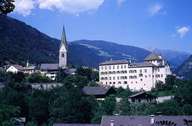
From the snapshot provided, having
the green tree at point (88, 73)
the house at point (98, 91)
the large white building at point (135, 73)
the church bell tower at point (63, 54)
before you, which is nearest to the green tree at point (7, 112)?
the house at point (98, 91)

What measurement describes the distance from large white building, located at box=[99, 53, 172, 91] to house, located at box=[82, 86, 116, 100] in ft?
66.2

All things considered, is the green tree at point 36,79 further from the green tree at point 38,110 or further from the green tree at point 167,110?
the green tree at point 167,110

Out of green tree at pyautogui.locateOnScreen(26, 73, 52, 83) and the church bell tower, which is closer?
green tree at pyautogui.locateOnScreen(26, 73, 52, 83)

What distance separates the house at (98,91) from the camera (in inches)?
3765

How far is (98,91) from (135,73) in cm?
2502

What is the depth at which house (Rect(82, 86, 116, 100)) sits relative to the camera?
95625 mm

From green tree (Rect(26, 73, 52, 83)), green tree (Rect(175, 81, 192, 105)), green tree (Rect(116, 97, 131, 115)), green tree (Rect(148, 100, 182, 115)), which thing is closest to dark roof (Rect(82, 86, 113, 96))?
green tree (Rect(26, 73, 52, 83))

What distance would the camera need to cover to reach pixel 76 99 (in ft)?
232

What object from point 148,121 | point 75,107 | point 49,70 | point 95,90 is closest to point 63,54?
point 49,70

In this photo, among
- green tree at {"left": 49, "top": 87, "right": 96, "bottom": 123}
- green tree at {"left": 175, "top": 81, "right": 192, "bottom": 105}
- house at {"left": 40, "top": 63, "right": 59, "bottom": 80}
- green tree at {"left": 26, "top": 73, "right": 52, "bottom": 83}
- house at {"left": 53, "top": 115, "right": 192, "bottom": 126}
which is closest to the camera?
house at {"left": 53, "top": 115, "right": 192, "bottom": 126}

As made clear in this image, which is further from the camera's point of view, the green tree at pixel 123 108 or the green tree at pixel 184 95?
the green tree at pixel 184 95

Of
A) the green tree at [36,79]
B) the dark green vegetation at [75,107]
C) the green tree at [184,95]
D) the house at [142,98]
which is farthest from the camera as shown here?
the green tree at [36,79]

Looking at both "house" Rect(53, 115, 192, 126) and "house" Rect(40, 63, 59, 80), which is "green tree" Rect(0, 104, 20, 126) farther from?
"house" Rect(40, 63, 59, 80)

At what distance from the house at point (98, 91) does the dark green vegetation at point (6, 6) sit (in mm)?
82673
